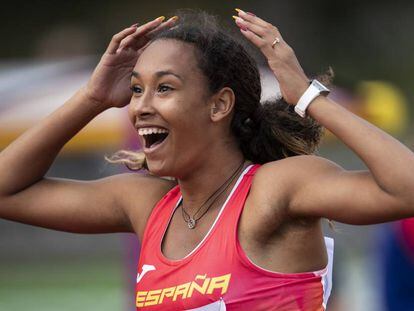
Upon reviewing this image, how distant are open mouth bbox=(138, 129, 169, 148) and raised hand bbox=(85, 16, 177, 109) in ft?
1.39

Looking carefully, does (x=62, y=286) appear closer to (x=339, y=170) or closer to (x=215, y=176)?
(x=215, y=176)

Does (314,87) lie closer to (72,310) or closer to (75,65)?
(72,310)

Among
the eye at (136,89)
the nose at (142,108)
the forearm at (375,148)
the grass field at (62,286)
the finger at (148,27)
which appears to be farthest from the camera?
the grass field at (62,286)

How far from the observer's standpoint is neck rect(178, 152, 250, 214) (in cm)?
435

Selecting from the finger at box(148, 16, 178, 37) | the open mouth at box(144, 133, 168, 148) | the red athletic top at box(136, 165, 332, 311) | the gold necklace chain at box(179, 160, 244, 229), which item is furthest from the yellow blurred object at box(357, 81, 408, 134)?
the red athletic top at box(136, 165, 332, 311)

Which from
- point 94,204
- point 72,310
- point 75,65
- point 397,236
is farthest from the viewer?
point 75,65

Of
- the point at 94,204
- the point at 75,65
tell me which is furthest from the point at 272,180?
the point at 75,65

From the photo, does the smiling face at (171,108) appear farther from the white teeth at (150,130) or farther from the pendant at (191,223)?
the pendant at (191,223)

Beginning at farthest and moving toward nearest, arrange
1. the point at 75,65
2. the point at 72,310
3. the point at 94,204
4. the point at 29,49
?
the point at 29,49
the point at 75,65
the point at 72,310
the point at 94,204

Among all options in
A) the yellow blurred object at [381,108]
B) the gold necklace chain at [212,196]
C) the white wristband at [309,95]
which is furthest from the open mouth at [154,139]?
the yellow blurred object at [381,108]

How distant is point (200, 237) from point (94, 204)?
1.82 ft

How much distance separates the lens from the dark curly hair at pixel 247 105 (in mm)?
4340

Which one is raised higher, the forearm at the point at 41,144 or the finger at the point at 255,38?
the finger at the point at 255,38

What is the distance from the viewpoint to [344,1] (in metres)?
22.1
